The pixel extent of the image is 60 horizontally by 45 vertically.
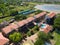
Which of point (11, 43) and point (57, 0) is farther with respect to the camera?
point (57, 0)

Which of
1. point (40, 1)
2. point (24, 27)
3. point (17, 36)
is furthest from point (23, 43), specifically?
point (40, 1)

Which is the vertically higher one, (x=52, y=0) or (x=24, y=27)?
(x=24, y=27)

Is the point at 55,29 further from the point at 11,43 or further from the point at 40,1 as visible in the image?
the point at 40,1

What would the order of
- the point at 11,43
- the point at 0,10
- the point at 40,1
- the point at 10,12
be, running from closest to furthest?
the point at 11,43, the point at 0,10, the point at 10,12, the point at 40,1

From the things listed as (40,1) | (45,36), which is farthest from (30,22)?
(40,1)

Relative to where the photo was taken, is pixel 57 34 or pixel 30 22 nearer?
pixel 57 34

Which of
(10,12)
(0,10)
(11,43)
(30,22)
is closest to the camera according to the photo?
(11,43)

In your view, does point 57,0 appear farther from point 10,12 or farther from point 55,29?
point 55,29

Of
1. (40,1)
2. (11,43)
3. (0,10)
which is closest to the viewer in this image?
(11,43)

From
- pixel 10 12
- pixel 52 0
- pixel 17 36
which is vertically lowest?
pixel 52 0
